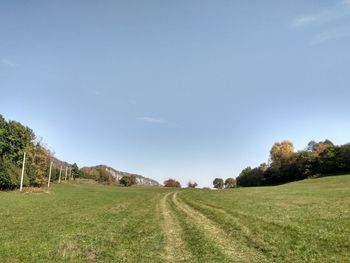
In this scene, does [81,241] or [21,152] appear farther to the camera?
[21,152]

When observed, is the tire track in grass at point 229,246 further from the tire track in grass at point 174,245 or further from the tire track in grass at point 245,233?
the tire track in grass at point 174,245

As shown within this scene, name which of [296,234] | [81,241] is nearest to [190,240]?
[296,234]

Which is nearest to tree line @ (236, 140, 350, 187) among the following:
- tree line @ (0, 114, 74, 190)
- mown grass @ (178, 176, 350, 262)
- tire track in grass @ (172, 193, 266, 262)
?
tree line @ (0, 114, 74, 190)

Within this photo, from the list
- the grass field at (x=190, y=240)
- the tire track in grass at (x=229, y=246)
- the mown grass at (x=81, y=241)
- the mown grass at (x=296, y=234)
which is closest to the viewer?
the tire track in grass at (x=229, y=246)

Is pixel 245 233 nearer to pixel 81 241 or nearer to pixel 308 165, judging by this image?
pixel 81 241

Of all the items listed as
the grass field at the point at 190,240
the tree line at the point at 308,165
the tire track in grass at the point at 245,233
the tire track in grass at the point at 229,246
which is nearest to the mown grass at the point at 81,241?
the grass field at the point at 190,240

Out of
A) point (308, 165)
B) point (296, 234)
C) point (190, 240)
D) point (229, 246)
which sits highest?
point (308, 165)

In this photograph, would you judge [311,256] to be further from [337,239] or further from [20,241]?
[20,241]

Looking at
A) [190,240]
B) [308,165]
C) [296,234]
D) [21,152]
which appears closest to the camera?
[296,234]

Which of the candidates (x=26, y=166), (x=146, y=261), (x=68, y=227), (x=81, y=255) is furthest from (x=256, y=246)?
(x=26, y=166)

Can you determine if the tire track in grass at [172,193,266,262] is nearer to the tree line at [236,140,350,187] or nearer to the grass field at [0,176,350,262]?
the grass field at [0,176,350,262]

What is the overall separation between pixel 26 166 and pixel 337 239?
115972mm

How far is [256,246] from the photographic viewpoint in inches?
833

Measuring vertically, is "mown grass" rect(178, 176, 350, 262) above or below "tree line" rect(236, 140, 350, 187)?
below
